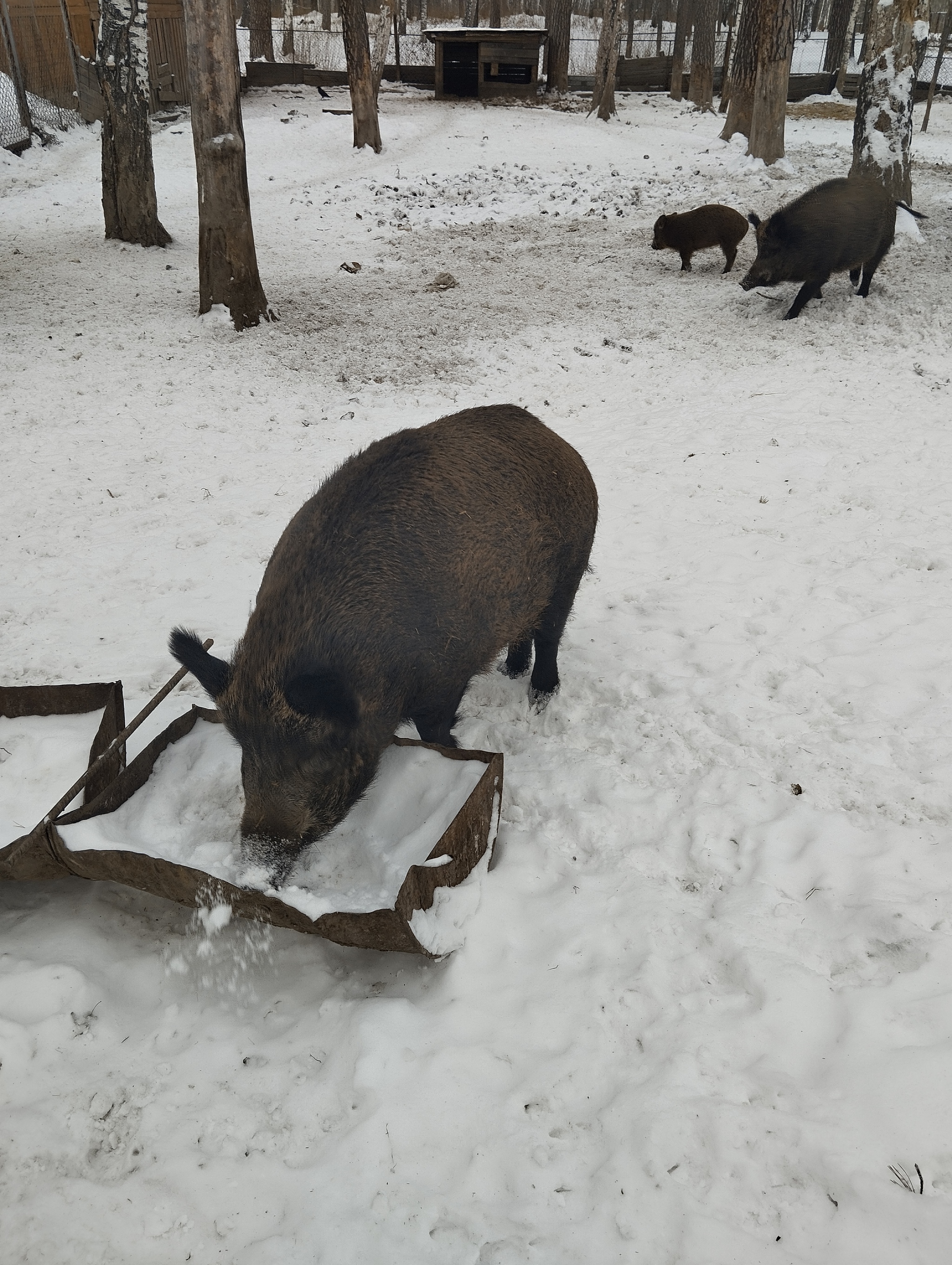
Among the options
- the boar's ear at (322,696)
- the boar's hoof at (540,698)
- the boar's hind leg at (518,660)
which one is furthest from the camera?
the boar's hind leg at (518,660)

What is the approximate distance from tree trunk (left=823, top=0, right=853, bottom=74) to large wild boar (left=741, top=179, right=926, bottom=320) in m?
19.0

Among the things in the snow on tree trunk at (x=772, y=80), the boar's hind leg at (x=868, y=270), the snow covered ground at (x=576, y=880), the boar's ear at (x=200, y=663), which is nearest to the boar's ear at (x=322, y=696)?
the boar's ear at (x=200, y=663)

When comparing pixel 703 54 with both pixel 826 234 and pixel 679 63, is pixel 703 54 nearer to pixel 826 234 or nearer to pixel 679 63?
pixel 679 63

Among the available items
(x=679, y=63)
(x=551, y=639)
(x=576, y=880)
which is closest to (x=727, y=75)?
(x=679, y=63)

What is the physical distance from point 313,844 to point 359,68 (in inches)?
630

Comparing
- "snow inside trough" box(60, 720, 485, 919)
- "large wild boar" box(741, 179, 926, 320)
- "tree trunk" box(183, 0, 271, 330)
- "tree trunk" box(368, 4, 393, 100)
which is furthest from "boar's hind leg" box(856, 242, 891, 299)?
"tree trunk" box(368, 4, 393, 100)

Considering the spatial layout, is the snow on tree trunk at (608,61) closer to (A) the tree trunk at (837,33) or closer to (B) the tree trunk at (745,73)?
(B) the tree trunk at (745,73)

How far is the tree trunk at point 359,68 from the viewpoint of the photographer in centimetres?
1415

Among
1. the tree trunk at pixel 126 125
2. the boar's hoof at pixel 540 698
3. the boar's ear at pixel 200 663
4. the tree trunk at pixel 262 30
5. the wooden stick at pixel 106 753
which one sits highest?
the tree trunk at pixel 262 30

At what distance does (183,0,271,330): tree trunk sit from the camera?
678 cm

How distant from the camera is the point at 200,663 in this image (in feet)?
7.98

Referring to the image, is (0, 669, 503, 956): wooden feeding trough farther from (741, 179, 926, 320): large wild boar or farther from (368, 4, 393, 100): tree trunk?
(368, 4, 393, 100): tree trunk

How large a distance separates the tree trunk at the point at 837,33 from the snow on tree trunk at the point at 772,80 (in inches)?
495

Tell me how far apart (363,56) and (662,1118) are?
1701 centimetres
